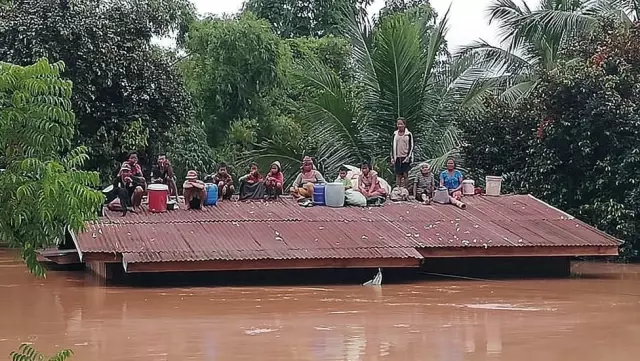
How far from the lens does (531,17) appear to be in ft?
70.1

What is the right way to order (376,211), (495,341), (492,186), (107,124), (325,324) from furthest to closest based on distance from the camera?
1. (107,124)
2. (492,186)
3. (376,211)
4. (325,324)
5. (495,341)

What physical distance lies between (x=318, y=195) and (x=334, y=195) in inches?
11.4

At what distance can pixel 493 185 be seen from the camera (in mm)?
16125

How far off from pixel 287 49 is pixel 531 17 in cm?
575

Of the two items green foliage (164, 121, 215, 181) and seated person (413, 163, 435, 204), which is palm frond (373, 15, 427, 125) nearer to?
seated person (413, 163, 435, 204)

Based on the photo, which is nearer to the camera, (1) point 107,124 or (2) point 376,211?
(2) point 376,211

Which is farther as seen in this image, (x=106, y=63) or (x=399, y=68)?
(x=399, y=68)

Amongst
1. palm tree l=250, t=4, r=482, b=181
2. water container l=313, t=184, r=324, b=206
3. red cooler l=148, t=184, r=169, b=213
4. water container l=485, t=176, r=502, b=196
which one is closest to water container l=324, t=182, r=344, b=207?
water container l=313, t=184, r=324, b=206

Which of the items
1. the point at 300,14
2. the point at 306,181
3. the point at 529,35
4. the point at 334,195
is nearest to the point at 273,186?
the point at 306,181

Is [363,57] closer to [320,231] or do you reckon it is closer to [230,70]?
[230,70]

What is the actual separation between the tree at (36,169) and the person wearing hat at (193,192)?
955 cm

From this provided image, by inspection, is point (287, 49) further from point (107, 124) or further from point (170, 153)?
point (107, 124)

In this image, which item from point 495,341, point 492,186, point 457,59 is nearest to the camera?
point 495,341

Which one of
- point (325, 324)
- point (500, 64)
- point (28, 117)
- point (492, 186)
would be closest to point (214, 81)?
point (500, 64)
